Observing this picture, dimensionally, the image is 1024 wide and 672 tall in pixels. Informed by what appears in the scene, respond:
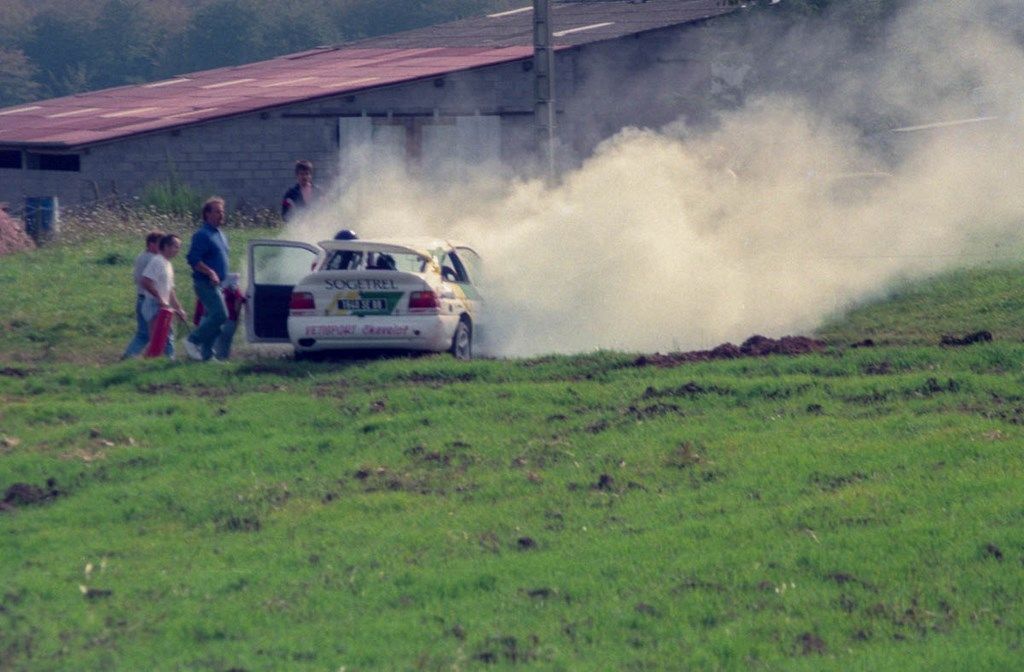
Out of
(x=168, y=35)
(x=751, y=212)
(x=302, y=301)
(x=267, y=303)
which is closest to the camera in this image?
(x=302, y=301)

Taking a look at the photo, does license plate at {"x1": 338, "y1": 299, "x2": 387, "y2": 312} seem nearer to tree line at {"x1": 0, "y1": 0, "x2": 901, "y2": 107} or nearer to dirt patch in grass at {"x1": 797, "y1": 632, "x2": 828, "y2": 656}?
dirt patch in grass at {"x1": 797, "y1": 632, "x2": 828, "y2": 656}

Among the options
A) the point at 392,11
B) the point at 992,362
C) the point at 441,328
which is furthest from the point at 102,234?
the point at 392,11

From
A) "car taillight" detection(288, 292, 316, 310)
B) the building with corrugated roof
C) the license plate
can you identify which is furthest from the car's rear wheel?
the building with corrugated roof

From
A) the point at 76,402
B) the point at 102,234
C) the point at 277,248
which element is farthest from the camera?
the point at 102,234

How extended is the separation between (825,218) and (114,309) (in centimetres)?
1171

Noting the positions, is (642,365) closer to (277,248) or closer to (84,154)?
(277,248)

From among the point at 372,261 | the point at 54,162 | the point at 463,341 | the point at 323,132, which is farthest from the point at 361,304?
the point at 54,162

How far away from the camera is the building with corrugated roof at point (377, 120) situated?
109 ft

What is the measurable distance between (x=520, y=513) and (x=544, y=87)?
11.5 metres

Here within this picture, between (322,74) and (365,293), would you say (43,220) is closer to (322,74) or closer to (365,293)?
(322,74)

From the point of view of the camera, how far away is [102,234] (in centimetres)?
2595

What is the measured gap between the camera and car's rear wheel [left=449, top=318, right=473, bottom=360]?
1461 centimetres

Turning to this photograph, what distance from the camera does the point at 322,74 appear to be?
128 feet

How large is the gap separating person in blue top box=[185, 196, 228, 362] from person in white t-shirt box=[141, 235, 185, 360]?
398 mm
